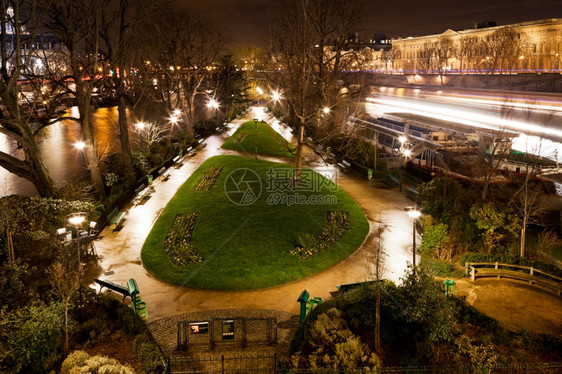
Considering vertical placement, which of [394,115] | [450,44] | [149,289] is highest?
[450,44]

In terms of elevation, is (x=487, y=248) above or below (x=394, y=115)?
below

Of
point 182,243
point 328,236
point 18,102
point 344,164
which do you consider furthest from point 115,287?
Result: point 344,164

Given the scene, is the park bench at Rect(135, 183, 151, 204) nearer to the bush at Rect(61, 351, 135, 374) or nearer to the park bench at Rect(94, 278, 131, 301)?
the park bench at Rect(94, 278, 131, 301)

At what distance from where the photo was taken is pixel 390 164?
35375 mm

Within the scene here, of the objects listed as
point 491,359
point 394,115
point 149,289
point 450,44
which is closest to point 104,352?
point 149,289

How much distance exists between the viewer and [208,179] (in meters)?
29.5

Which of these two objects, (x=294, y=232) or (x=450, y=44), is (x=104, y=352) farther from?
(x=450, y=44)

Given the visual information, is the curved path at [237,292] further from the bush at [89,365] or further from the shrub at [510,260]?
the bush at [89,365]

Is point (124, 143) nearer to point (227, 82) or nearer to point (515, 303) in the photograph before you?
point (515, 303)

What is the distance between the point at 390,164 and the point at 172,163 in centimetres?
1724

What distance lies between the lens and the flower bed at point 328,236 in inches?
729

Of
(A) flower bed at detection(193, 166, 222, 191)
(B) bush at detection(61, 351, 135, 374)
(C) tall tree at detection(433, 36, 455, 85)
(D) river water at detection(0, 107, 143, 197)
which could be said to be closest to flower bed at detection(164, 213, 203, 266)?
(A) flower bed at detection(193, 166, 222, 191)

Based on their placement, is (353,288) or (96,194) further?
(96,194)

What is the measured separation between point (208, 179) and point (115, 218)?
867cm
